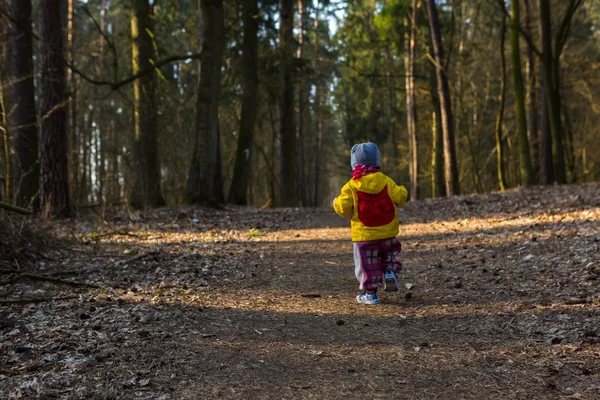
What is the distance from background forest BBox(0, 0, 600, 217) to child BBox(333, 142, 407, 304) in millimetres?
6034

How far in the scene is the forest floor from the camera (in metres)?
3.10

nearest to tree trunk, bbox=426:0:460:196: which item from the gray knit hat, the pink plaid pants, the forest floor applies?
the forest floor

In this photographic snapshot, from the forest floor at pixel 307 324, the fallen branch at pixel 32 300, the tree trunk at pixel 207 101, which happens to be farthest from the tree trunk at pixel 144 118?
the fallen branch at pixel 32 300

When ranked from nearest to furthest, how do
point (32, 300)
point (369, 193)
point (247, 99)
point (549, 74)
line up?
1. point (32, 300)
2. point (369, 193)
3. point (549, 74)
4. point (247, 99)

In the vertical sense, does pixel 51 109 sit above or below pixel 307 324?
above

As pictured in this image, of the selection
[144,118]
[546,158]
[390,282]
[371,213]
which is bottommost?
[390,282]

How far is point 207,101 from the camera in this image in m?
13.3

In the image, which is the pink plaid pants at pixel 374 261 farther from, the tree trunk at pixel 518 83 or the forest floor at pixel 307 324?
the tree trunk at pixel 518 83

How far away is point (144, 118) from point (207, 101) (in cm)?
304

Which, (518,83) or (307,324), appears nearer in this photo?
(307,324)

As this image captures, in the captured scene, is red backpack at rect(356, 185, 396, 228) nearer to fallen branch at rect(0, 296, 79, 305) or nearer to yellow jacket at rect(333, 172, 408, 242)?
yellow jacket at rect(333, 172, 408, 242)

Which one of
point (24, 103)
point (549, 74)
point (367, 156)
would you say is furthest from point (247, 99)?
point (367, 156)

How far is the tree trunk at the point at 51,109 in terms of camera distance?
10.3m

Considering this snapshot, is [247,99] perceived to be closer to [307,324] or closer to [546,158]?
[546,158]
